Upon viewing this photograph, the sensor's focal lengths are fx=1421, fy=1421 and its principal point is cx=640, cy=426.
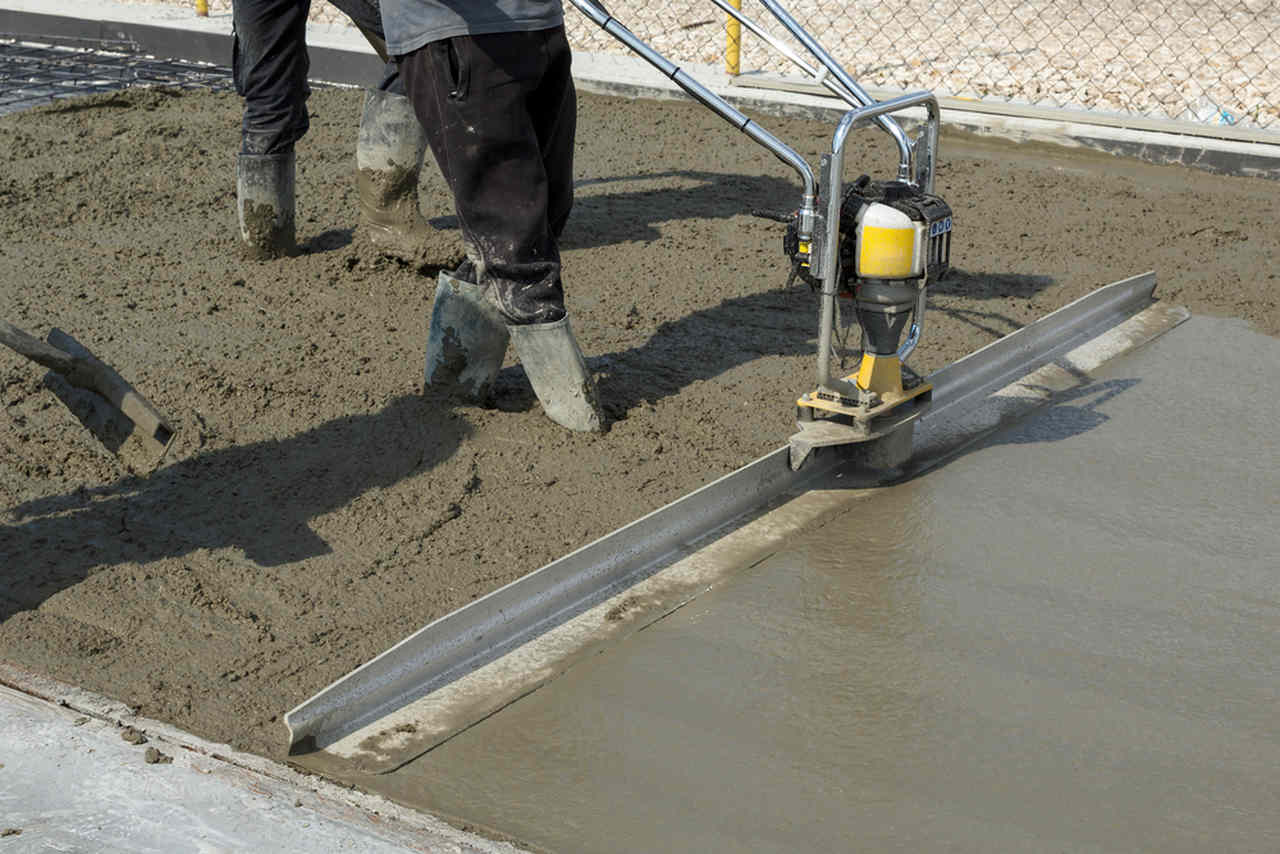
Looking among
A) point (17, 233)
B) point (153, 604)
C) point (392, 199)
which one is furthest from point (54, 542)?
point (17, 233)

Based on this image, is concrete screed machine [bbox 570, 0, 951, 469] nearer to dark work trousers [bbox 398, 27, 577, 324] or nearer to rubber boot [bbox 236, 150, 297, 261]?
dark work trousers [bbox 398, 27, 577, 324]

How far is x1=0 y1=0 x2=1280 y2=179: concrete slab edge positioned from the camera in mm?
6270

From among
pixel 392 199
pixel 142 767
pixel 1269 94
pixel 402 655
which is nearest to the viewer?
pixel 142 767

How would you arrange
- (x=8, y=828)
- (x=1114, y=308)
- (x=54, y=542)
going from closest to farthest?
(x=8, y=828) → (x=54, y=542) → (x=1114, y=308)

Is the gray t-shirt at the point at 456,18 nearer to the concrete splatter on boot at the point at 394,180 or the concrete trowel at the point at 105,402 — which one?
the concrete trowel at the point at 105,402

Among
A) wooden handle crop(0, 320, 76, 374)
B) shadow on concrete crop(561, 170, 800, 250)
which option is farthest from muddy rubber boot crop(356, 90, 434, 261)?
wooden handle crop(0, 320, 76, 374)

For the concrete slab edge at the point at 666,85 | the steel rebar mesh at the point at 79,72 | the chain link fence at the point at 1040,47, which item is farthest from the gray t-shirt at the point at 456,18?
the steel rebar mesh at the point at 79,72

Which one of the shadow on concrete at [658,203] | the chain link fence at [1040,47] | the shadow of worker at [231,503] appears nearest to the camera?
the shadow of worker at [231,503]

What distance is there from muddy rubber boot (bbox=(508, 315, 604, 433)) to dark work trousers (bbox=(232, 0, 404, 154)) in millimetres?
1531

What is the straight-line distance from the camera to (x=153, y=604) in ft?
9.70

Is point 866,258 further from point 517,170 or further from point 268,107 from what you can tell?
point 268,107

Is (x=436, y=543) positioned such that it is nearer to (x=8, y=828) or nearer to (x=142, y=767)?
(x=142, y=767)

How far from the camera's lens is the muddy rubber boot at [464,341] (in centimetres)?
377

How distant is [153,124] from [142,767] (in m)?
5.01
